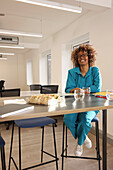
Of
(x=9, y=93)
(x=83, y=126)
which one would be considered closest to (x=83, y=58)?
(x=83, y=126)

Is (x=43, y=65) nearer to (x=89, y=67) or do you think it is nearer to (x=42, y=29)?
(x=42, y=29)

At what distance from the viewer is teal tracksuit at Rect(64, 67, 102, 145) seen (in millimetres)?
1518

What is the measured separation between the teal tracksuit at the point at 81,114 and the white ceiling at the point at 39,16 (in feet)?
4.25

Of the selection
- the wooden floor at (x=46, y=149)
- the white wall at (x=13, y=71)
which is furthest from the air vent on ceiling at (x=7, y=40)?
the white wall at (x=13, y=71)

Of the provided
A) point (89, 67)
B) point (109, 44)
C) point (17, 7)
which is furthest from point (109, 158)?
point (17, 7)

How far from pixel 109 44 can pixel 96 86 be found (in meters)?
1.25

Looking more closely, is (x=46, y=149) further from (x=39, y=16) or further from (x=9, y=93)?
(x=39, y=16)

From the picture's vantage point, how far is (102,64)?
9.61 ft

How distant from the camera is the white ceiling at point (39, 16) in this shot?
2.66m

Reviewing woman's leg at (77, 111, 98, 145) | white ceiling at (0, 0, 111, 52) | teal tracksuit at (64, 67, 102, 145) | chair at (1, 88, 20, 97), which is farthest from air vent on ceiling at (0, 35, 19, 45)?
woman's leg at (77, 111, 98, 145)

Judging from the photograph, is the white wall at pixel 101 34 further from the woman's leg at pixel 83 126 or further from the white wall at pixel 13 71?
the white wall at pixel 13 71

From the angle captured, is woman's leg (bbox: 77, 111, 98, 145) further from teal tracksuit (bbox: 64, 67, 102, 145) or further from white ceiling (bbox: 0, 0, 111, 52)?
white ceiling (bbox: 0, 0, 111, 52)

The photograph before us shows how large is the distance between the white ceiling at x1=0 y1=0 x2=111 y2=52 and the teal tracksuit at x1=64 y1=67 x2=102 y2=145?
130cm

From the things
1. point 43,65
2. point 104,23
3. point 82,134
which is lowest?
point 82,134
